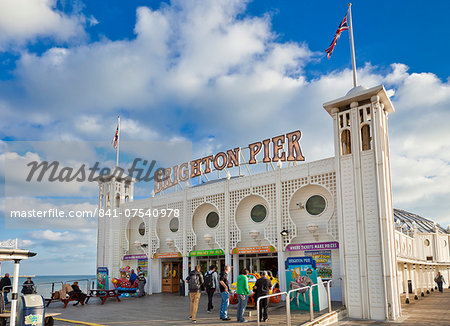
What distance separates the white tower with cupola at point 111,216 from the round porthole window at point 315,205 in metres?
12.6

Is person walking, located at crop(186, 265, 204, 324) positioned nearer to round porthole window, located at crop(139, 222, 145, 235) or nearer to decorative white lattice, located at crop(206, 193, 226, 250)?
decorative white lattice, located at crop(206, 193, 226, 250)

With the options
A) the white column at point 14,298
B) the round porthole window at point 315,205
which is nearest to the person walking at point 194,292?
the white column at point 14,298

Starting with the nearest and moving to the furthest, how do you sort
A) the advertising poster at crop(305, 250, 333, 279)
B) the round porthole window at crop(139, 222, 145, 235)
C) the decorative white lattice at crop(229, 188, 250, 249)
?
the advertising poster at crop(305, 250, 333, 279), the decorative white lattice at crop(229, 188, 250, 249), the round porthole window at crop(139, 222, 145, 235)

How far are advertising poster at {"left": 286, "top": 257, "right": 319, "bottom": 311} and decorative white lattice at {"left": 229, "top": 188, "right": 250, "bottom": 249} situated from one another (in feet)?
11.3

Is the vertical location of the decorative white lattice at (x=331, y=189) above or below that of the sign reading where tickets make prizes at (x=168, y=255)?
above

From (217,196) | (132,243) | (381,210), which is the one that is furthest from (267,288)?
(132,243)

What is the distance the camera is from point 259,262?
18.4 m

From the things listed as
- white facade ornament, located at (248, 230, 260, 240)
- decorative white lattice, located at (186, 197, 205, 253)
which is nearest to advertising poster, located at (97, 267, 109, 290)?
decorative white lattice, located at (186, 197, 205, 253)

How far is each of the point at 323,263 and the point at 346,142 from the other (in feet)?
17.0

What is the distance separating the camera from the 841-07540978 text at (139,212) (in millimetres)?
21570

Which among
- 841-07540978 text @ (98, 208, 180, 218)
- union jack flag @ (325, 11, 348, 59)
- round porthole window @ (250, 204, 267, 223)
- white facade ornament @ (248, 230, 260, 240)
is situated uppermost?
union jack flag @ (325, 11, 348, 59)

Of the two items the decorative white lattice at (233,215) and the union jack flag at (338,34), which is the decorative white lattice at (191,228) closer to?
the decorative white lattice at (233,215)

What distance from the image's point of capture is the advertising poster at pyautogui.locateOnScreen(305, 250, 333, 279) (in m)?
15.7

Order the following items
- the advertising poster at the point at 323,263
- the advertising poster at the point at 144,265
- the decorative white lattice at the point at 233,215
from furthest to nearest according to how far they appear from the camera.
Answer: the advertising poster at the point at 144,265 → the decorative white lattice at the point at 233,215 → the advertising poster at the point at 323,263
